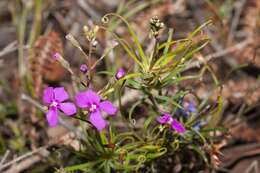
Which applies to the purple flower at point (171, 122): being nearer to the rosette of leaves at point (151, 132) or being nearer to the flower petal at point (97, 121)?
the rosette of leaves at point (151, 132)

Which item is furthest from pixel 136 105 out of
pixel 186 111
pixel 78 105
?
pixel 78 105

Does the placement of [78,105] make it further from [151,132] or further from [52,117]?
[151,132]

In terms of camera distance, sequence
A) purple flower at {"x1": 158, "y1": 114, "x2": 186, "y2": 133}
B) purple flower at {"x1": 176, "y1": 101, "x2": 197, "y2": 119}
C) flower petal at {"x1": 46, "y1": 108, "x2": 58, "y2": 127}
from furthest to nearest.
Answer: purple flower at {"x1": 176, "y1": 101, "x2": 197, "y2": 119}
purple flower at {"x1": 158, "y1": 114, "x2": 186, "y2": 133}
flower petal at {"x1": 46, "y1": 108, "x2": 58, "y2": 127}

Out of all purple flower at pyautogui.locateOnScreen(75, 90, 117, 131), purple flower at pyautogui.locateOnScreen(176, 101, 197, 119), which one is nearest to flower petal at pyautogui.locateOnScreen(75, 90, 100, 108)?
purple flower at pyautogui.locateOnScreen(75, 90, 117, 131)

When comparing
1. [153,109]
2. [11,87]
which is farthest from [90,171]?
[11,87]

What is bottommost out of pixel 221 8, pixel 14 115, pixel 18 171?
pixel 18 171

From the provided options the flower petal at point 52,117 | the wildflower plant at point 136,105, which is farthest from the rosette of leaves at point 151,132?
the flower petal at point 52,117

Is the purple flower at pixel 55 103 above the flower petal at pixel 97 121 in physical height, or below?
above

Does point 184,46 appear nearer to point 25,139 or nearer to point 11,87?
point 25,139

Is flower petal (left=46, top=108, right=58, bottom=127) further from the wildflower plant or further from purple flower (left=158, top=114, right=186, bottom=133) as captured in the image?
purple flower (left=158, top=114, right=186, bottom=133)
